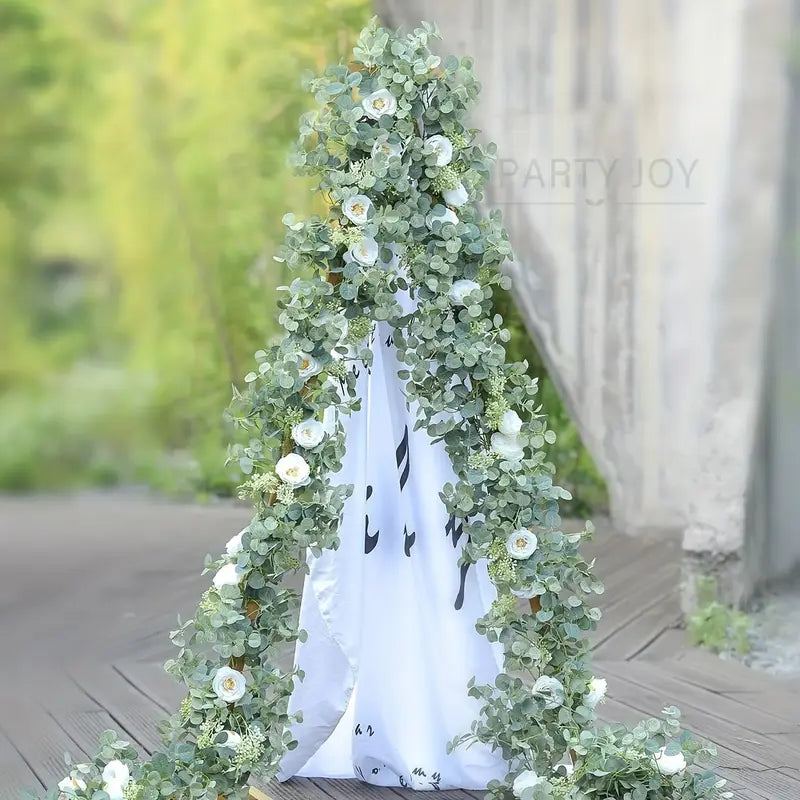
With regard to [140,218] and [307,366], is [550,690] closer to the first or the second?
[307,366]

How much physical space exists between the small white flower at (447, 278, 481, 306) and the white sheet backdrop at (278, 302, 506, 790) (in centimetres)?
24

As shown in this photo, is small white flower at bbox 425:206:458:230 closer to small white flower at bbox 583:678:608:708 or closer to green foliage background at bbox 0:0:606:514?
small white flower at bbox 583:678:608:708

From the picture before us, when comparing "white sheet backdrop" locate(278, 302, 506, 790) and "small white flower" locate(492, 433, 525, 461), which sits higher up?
"small white flower" locate(492, 433, 525, 461)

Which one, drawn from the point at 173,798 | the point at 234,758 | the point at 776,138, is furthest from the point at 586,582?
the point at 776,138

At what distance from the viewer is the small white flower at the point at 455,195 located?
5.32 feet

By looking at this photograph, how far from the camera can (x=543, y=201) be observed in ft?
12.6

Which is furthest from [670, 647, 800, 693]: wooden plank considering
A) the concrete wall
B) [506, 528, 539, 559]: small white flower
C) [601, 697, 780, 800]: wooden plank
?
[506, 528, 539, 559]: small white flower

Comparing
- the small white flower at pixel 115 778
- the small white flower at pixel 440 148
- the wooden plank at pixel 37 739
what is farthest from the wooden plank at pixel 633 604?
the small white flower at pixel 440 148

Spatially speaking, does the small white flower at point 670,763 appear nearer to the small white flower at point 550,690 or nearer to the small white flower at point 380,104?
the small white flower at point 550,690

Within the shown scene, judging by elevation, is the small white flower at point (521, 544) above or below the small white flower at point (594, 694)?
above

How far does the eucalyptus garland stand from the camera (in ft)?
5.15

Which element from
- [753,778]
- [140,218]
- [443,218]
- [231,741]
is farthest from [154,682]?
[140,218]

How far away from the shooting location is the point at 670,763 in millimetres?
1623

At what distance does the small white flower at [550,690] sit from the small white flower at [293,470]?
506mm
